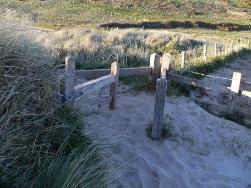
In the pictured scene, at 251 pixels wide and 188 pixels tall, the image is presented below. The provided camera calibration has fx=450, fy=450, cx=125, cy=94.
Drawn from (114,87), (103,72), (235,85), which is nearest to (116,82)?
(114,87)

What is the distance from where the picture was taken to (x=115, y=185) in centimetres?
475

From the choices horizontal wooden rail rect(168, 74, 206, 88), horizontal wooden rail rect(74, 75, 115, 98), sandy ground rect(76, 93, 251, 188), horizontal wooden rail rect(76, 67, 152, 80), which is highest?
horizontal wooden rail rect(74, 75, 115, 98)

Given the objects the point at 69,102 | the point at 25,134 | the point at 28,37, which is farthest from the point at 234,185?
the point at 28,37

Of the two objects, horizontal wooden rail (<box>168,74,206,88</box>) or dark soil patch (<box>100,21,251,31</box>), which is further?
dark soil patch (<box>100,21,251,31</box>)

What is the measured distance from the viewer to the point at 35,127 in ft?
14.2

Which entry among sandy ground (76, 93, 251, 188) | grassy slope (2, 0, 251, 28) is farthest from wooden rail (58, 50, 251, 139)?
grassy slope (2, 0, 251, 28)

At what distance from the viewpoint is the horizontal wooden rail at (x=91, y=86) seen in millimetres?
5578

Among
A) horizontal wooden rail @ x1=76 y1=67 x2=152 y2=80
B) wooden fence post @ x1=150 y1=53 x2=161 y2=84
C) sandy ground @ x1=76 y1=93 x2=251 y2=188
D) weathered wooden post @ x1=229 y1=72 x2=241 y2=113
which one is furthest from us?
wooden fence post @ x1=150 y1=53 x2=161 y2=84

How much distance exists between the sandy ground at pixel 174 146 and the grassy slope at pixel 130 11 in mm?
28152

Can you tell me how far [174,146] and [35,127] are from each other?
7.97 ft

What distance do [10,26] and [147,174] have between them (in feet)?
7.48

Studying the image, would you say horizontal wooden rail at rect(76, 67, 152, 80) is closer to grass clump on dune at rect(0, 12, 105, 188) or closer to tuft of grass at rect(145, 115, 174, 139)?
tuft of grass at rect(145, 115, 174, 139)

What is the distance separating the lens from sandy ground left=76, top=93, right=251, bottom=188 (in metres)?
5.23

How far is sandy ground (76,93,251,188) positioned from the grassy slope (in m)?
28.2
